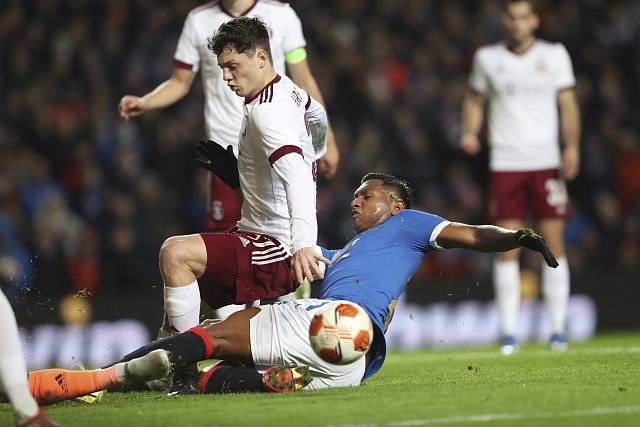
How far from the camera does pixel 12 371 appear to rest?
477cm

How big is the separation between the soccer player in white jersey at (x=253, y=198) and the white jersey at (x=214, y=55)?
1.43 metres

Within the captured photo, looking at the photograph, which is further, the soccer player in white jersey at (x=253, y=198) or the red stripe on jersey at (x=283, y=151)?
the soccer player in white jersey at (x=253, y=198)

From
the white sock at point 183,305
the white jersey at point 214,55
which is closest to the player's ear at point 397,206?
the white sock at point 183,305

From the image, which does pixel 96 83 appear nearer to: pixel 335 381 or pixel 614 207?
pixel 614 207

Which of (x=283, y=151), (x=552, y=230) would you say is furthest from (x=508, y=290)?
(x=283, y=151)

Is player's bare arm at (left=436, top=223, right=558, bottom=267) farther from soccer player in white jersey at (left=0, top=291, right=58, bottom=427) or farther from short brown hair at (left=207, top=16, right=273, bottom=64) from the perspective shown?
soccer player in white jersey at (left=0, top=291, right=58, bottom=427)

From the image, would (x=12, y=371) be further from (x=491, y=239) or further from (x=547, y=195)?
(x=547, y=195)

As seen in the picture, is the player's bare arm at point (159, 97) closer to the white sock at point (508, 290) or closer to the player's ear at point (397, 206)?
the player's ear at point (397, 206)

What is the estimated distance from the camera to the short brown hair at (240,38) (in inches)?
254

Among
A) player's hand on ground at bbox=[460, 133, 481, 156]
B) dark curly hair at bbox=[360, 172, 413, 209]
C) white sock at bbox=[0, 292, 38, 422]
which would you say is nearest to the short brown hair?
dark curly hair at bbox=[360, 172, 413, 209]

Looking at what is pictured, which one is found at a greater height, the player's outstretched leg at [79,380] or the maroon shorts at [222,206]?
the maroon shorts at [222,206]

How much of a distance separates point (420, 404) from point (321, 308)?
2.72ft

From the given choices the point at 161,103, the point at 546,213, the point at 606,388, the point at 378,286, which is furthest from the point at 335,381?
the point at 546,213

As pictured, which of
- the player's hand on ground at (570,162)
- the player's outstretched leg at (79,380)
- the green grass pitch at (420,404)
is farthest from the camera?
the player's hand on ground at (570,162)
